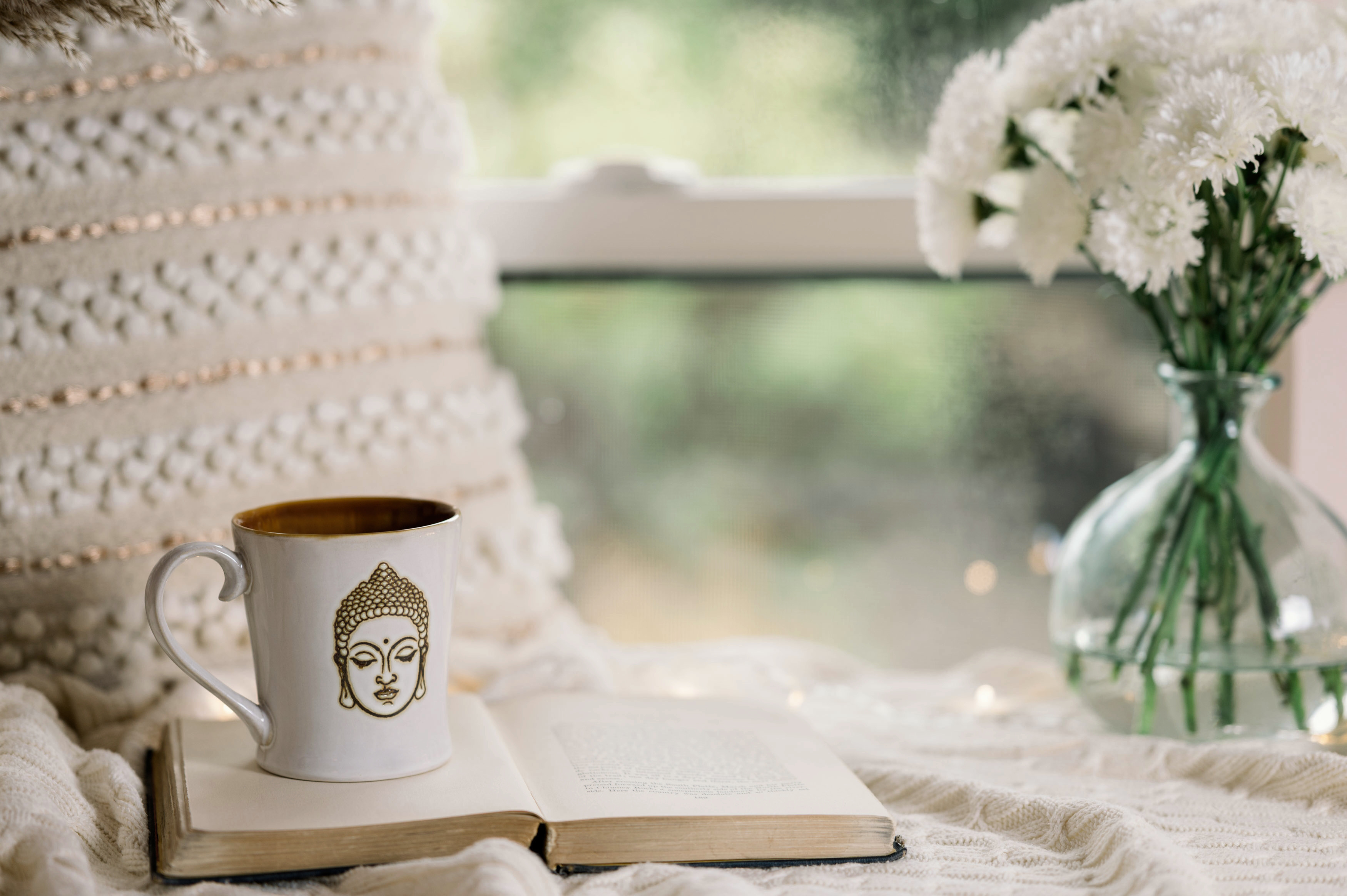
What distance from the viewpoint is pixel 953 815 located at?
60 cm

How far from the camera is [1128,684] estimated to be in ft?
2.41

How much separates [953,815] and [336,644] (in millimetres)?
334

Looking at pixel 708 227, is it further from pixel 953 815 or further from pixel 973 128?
pixel 953 815

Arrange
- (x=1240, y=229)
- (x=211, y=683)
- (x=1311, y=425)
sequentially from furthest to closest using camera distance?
(x=1311, y=425) < (x=1240, y=229) < (x=211, y=683)

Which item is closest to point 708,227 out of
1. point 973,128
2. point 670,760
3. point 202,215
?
point 973,128

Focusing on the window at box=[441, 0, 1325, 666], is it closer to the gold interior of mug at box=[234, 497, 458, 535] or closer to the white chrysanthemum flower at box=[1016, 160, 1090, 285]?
the white chrysanthemum flower at box=[1016, 160, 1090, 285]

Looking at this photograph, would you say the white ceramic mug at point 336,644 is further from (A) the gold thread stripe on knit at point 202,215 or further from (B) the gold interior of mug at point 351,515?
(A) the gold thread stripe on knit at point 202,215

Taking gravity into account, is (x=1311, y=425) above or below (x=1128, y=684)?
above

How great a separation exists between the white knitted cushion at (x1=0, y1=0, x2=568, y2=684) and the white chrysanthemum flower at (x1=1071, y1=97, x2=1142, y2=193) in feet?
1.37

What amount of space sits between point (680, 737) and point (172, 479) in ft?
1.12

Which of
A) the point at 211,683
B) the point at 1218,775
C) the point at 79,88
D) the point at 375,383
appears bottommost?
the point at 1218,775

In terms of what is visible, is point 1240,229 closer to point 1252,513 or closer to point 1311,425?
point 1252,513

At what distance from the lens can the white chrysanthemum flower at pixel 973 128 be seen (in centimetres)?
72

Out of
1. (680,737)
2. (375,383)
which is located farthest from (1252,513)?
(375,383)
